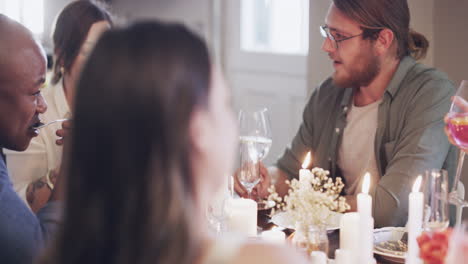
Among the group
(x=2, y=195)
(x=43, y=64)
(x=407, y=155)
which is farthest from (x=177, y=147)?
(x=407, y=155)

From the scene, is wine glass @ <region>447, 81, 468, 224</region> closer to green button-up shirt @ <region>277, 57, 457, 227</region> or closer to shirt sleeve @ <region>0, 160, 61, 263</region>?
green button-up shirt @ <region>277, 57, 457, 227</region>

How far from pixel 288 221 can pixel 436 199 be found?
0.54 metres

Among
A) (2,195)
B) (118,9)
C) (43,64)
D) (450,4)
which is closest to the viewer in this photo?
(2,195)

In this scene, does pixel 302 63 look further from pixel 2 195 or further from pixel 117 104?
pixel 117 104

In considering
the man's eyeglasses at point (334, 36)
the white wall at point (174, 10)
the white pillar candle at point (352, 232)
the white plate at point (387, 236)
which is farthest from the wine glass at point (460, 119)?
the white wall at point (174, 10)

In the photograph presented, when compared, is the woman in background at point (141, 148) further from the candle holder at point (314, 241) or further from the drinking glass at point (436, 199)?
the drinking glass at point (436, 199)

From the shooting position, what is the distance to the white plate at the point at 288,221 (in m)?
1.76

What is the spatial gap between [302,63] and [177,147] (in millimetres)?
3825

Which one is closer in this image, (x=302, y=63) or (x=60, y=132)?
(x=60, y=132)

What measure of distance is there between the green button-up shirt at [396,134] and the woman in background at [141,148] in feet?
4.44

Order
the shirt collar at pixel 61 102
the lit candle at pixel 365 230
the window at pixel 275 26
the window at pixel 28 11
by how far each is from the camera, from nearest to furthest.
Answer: the lit candle at pixel 365 230 → the shirt collar at pixel 61 102 → the window at pixel 275 26 → the window at pixel 28 11

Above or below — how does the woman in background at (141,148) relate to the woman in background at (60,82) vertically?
above

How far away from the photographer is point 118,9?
6.41m

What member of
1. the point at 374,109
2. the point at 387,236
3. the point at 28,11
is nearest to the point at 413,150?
the point at 374,109
